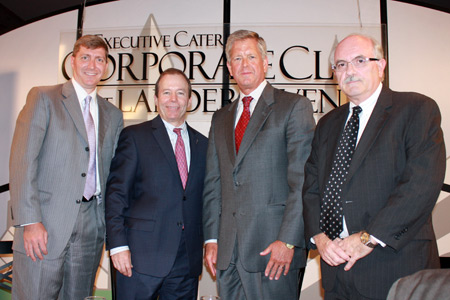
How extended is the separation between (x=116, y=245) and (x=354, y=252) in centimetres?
135

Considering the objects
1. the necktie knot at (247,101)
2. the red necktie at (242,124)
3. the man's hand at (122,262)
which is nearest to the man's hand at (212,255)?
the man's hand at (122,262)

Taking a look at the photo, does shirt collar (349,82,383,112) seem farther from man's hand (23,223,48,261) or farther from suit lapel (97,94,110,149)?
man's hand (23,223,48,261)

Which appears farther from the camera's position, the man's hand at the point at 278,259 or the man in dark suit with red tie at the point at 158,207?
the man in dark suit with red tie at the point at 158,207

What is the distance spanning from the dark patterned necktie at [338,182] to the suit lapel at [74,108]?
1.51 m

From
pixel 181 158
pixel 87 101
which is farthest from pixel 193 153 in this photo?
pixel 87 101

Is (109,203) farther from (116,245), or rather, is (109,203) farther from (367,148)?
(367,148)

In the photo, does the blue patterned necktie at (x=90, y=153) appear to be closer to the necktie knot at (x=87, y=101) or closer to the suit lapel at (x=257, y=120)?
the necktie knot at (x=87, y=101)

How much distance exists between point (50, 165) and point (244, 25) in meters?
2.58

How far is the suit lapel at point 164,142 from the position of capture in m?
2.58

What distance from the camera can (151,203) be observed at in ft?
8.18

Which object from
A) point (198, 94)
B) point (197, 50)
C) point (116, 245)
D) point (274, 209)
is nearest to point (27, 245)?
point (116, 245)

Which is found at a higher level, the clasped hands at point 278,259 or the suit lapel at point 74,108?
the suit lapel at point 74,108

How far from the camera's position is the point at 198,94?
420 cm

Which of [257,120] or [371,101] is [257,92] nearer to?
[257,120]
